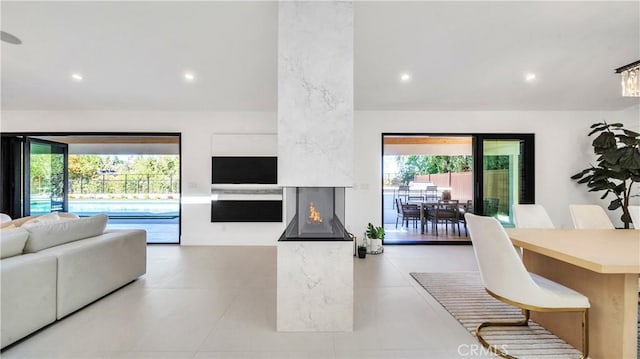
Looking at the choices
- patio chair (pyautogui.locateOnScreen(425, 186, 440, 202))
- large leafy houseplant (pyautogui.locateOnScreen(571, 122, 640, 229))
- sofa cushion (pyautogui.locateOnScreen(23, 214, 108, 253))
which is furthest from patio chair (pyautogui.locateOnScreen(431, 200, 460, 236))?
sofa cushion (pyautogui.locateOnScreen(23, 214, 108, 253))

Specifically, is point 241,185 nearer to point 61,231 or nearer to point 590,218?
point 61,231

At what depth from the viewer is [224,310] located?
2.54 m

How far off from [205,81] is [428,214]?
5.13 meters

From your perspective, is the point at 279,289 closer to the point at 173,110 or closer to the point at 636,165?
the point at 173,110

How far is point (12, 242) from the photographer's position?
2215 mm

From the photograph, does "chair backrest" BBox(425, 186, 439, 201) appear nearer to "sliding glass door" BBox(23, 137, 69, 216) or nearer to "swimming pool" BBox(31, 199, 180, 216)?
"swimming pool" BBox(31, 199, 180, 216)

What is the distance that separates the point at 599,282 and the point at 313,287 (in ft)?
6.18

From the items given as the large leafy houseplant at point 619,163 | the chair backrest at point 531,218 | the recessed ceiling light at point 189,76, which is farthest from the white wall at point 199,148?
the large leafy houseplant at point 619,163

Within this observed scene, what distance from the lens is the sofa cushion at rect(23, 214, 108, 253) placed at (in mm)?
2395

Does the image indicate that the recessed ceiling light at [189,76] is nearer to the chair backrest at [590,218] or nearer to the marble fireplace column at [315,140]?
the marble fireplace column at [315,140]

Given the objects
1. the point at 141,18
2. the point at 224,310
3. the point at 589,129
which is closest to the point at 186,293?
the point at 224,310

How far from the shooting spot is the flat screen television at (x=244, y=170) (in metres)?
5.06

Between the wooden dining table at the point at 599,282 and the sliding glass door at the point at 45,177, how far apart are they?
7.46 metres

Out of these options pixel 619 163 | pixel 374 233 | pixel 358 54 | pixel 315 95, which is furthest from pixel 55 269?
pixel 619 163
